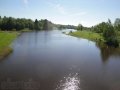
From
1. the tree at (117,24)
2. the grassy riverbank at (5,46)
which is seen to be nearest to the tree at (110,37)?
the tree at (117,24)

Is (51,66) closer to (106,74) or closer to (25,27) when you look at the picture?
(106,74)

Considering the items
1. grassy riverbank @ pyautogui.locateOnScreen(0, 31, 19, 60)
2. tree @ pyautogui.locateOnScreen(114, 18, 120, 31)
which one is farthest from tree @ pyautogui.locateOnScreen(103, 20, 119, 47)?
grassy riverbank @ pyautogui.locateOnScreen(0, 31, 19, 60)

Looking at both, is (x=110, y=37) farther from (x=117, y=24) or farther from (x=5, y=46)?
(x=117, y=24)

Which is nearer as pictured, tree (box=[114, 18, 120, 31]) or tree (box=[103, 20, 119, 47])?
tree (box=[103, 20, 119, 47])

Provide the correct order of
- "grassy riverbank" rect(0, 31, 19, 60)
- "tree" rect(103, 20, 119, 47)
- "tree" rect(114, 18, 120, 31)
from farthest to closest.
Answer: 1. "tree" rect(114, 18, 120, 31)
2. "tree" rect(103, 20, 119, 47)
3. "grassy riverbank" rect(0, 31, 19, 60)

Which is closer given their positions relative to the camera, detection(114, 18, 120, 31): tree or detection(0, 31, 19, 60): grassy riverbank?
detection(0, 31, 19, 60): grassy riverbank

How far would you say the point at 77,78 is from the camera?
28.3 m

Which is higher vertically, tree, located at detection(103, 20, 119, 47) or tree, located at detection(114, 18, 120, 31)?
tree, located at detection(114, 18, 120, 31)

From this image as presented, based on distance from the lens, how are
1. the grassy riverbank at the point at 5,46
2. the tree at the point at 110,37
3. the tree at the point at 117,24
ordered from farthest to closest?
the tree at the point at 117,24
the tree at the point at 110,37
the grassy riverbank at the point at 5,46

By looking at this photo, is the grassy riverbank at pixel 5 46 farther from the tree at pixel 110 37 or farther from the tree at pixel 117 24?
the tree at pixel 117 24

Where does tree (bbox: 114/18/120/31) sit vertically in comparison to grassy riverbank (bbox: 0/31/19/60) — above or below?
above

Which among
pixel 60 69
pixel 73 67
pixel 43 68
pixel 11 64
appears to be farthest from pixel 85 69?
pixel 11 64

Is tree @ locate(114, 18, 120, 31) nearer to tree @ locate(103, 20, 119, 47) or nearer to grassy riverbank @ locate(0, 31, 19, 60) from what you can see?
tree @ locate(103, 20, 119, 47)

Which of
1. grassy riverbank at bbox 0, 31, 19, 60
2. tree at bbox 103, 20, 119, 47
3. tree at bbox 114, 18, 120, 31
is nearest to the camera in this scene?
grassy riverbank at bbox 0, 31, 19, 60
